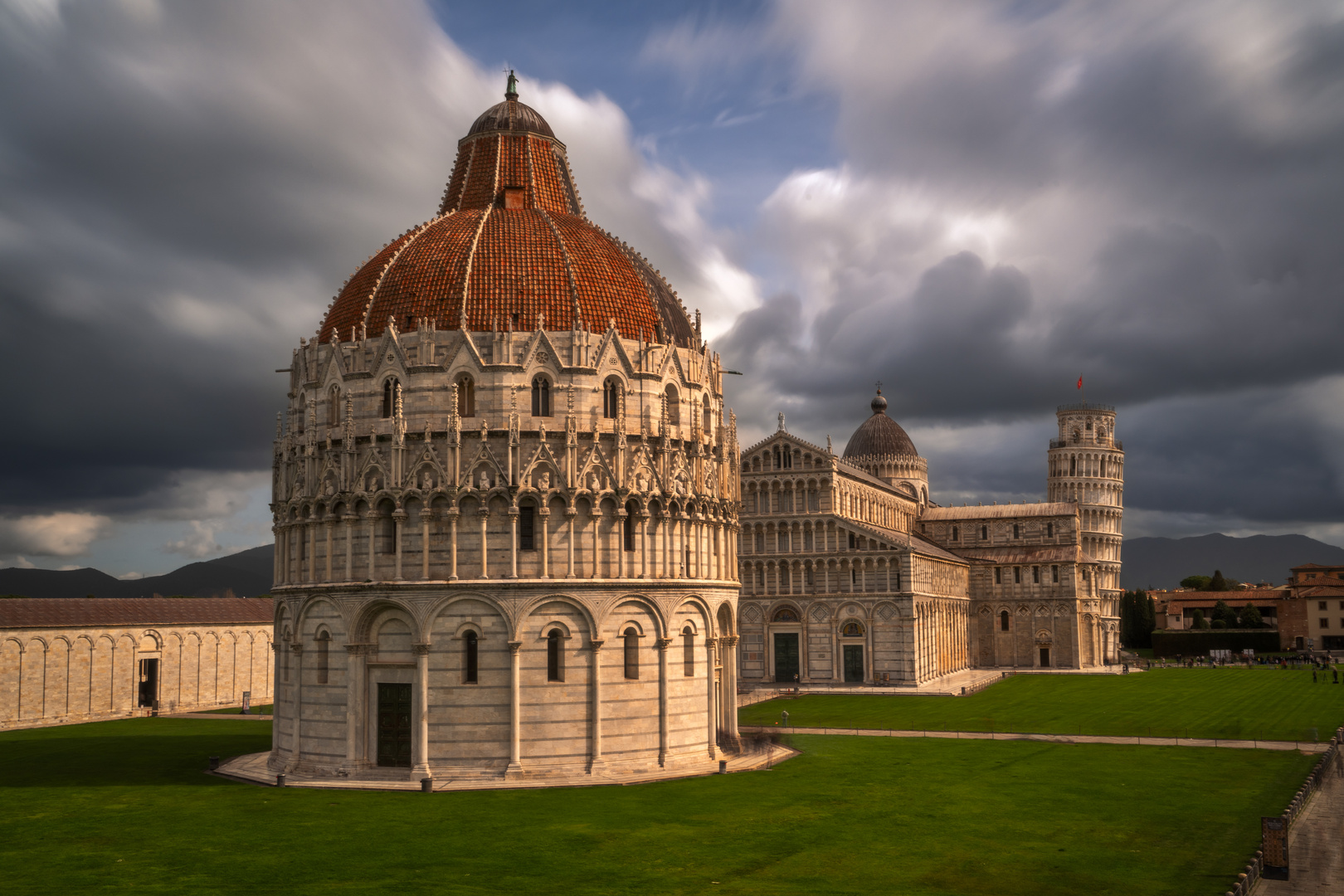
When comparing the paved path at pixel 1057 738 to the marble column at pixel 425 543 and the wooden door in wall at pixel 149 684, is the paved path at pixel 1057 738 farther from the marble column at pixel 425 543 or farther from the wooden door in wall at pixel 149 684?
the wooden door in wall at pixel 149 684

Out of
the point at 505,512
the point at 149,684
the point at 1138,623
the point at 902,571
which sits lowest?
the point at 149,684

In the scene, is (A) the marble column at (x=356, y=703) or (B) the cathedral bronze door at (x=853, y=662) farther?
(B) the cathedral bronze door at (x=853, y=662)

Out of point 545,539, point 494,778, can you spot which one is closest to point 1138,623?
point 545,539

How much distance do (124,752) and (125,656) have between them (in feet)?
82.3

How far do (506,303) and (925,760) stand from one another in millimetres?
27374

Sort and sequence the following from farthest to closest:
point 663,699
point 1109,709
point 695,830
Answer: point 1109,709 < point 663,699 < point 695,830

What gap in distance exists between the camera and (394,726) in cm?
4641

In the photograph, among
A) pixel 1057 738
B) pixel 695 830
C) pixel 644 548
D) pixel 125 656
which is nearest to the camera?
pixel 695 830

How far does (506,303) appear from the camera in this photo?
4950cm

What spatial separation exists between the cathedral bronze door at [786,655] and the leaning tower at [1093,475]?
67991 millimetres

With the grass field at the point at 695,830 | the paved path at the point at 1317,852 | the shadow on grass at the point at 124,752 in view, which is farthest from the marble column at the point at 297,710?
the paved path at the point at 1317,852

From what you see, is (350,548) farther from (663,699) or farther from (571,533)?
(663,699)

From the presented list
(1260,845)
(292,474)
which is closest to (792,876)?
(1260,845)

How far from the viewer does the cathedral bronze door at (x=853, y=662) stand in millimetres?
102350
